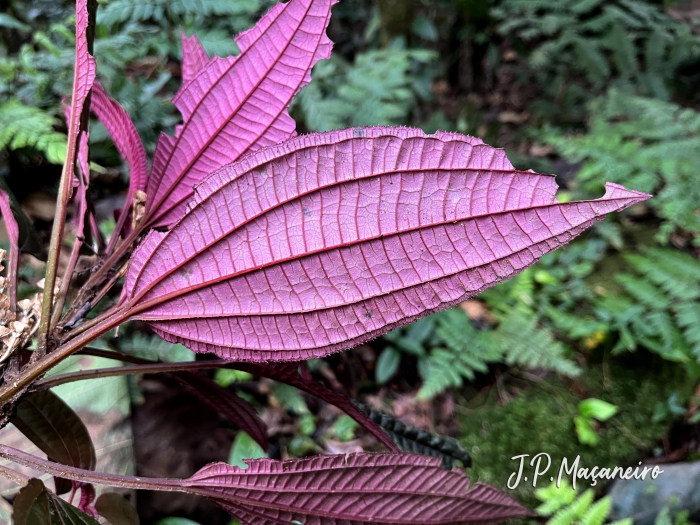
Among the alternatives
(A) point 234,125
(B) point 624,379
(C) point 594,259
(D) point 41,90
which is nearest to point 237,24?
(D) point 41,90

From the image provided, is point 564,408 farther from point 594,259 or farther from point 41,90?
point 41,90

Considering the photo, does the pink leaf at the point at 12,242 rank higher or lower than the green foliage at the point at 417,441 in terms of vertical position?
higher

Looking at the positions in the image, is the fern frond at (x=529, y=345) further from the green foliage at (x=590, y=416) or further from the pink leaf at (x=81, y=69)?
the pink leaf at (x=81, y=69)

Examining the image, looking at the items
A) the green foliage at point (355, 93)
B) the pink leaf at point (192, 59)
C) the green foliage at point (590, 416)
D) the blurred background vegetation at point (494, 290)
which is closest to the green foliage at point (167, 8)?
the blurred background vegetation at point (494, 290)

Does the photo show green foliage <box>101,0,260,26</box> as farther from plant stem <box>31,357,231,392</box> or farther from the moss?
the moss

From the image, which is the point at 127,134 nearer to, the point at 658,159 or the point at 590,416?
the point at 590,416

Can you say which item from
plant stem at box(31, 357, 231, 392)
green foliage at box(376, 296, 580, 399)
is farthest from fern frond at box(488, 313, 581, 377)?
plant stem at box(31, 357, 231, 392)
